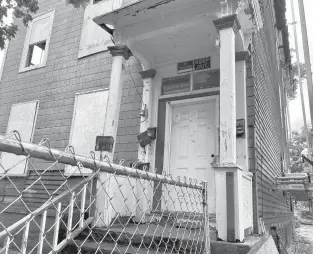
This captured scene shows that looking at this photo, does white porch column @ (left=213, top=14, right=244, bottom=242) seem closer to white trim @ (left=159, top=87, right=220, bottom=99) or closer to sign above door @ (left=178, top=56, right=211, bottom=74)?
white trim @ (left=159, top=87, right=220, bottom=99)

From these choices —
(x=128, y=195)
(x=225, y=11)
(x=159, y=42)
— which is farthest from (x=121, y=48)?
(x=128, y=195)

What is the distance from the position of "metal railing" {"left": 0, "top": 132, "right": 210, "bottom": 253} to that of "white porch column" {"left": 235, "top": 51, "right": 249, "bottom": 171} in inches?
40.3

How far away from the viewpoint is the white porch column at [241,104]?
4.57 metres

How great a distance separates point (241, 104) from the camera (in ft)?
15.9

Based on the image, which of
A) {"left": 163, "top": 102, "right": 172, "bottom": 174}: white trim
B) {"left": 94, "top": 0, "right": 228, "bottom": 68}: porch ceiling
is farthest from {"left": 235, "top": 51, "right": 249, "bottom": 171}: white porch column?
{"left": 163, "top": 102, "right": 172, "bottom": 174}: white trim

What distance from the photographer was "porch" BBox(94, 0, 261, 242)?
12.4 feet

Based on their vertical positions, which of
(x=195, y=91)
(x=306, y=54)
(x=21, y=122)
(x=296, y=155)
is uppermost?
(x=296, y=155)

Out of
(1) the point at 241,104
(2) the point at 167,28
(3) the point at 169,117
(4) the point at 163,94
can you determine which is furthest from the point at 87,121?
(1) the point at 241,104

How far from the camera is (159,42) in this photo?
543 cm

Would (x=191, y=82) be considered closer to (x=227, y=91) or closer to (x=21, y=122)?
(x=227, y=91)

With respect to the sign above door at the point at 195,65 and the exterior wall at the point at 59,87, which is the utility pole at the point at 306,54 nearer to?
the sign above door at the point at 195,65

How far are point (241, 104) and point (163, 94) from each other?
1.76 m

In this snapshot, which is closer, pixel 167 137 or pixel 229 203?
pixel 229 203

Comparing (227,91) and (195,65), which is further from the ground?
(195,65)
